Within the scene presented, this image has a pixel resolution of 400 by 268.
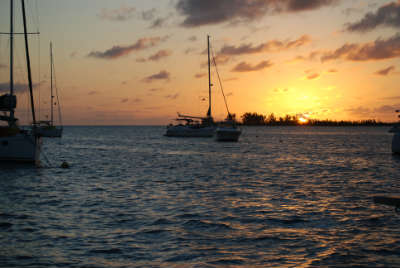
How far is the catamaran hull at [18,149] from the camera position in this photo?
31561mm

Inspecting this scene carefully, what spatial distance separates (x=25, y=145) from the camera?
3173 centimetres

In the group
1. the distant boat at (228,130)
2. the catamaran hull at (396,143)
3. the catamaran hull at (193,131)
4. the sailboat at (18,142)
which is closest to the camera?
the sailboat at (18,142)

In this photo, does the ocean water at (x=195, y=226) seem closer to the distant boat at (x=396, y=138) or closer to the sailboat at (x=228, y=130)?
the distant boat at (x=396, y=138)

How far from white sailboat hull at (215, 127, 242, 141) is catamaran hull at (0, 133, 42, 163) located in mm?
51197

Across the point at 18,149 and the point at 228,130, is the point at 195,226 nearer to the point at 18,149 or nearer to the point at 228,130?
the point at 18,149

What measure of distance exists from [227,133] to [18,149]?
54.1 m

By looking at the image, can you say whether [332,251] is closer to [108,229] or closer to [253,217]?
[253,217]

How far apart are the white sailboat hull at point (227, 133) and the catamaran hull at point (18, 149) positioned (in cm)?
5120

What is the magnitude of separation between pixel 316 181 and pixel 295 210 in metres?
11.1

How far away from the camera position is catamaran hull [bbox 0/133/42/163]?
31.6 meters

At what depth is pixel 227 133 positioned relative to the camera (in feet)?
268

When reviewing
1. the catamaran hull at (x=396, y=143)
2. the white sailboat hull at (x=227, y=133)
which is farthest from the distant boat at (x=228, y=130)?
the catamaran hull at (x=396, y=143)

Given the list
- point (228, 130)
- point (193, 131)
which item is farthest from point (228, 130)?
point (193, 131)

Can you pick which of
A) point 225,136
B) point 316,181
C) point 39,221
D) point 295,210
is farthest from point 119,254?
point 225,136
